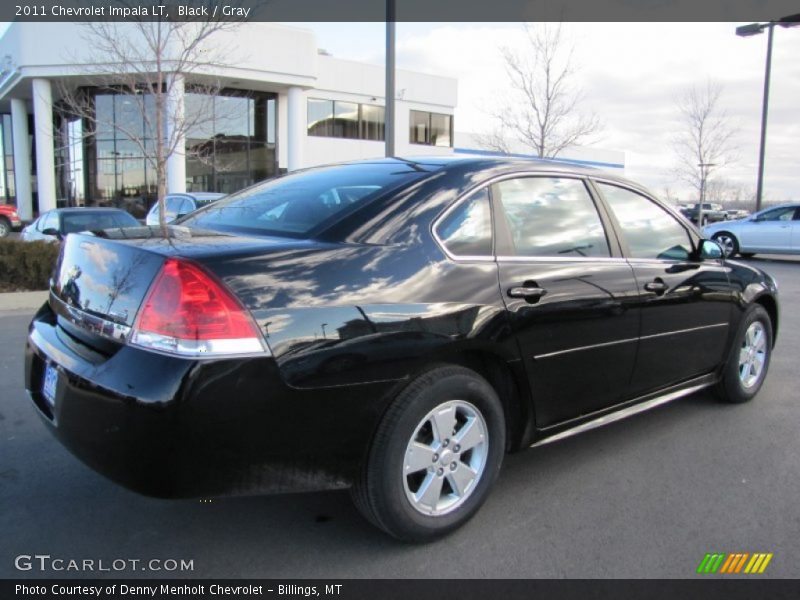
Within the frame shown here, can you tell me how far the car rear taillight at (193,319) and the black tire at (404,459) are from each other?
653 millimetres

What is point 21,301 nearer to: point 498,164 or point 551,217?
point 498,164

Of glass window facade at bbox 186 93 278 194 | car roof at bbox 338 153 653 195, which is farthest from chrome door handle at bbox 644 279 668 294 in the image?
glass window facade at bbox 186 93 278 194

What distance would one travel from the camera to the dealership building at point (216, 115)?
77.7ft

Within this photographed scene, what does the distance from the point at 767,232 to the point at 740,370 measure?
15.0 m

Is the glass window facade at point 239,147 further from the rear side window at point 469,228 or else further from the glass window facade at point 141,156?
the rear side window at point 469,228

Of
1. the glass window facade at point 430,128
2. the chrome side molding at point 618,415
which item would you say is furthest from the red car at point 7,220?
the chrome side molding at point 618,415

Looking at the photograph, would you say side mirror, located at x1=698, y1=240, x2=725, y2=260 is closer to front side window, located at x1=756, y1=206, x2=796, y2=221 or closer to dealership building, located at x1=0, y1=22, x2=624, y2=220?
front side window, located at x1=756, y1=206, x2=796, y2=221

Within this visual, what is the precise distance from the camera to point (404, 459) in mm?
2662

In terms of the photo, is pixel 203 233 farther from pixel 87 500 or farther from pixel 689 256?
pixel 689 256

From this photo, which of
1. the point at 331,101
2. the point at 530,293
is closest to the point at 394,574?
the point at 530,293

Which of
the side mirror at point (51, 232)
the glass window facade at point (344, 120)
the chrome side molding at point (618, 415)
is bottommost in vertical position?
the chrome side molding at point (618, 415)

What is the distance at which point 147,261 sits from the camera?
2.44m

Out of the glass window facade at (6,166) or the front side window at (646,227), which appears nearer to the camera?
the front side window at (646,227)

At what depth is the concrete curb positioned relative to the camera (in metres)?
8.88
